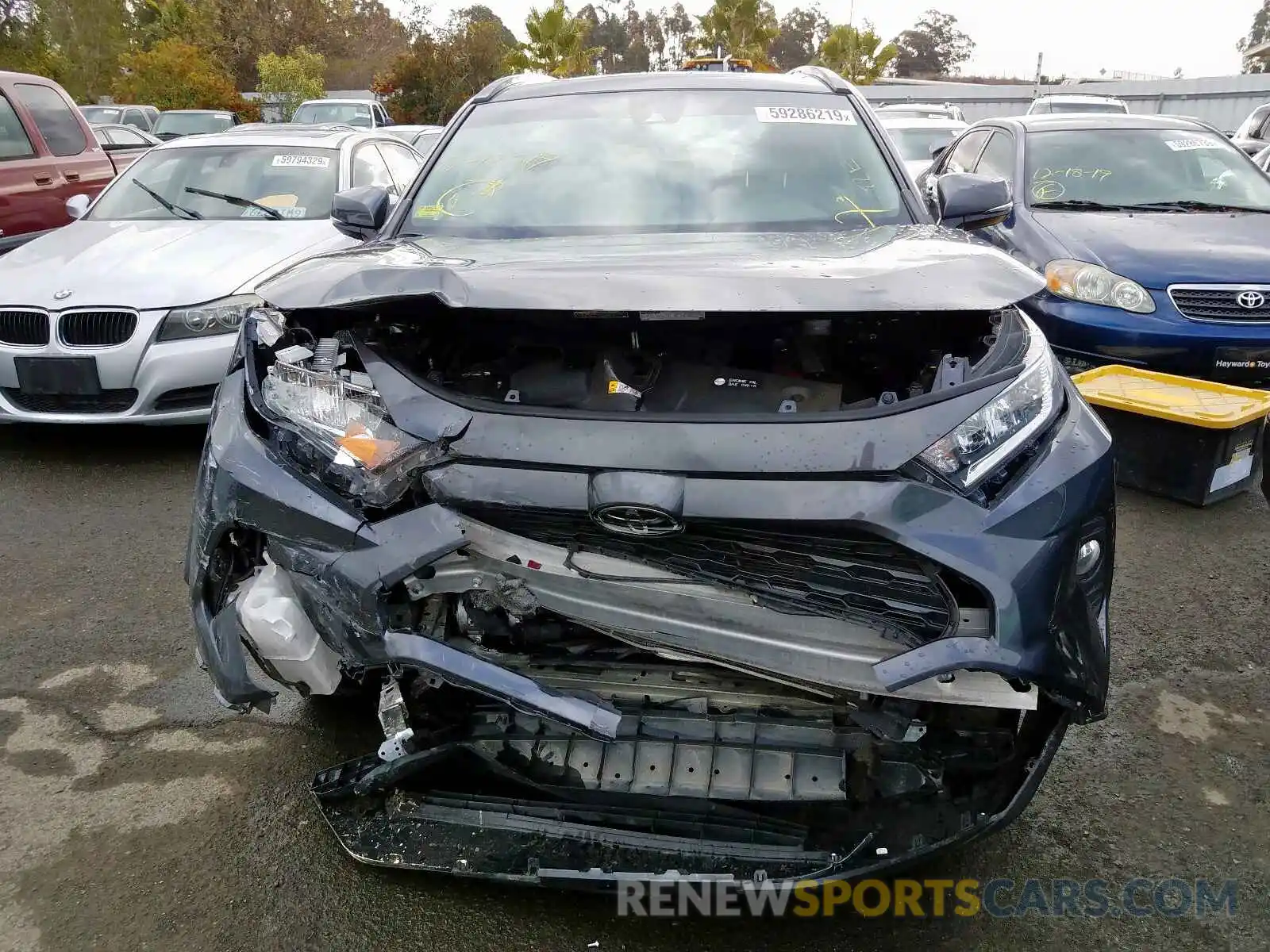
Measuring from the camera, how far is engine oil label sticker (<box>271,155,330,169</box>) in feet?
20.3

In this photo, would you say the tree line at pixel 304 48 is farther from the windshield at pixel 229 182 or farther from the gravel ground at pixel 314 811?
the gravel ground at pixel 314 811

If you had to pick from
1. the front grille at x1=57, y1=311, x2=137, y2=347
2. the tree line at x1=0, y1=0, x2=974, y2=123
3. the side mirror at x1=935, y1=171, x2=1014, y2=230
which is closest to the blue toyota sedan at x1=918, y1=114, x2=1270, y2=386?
the side mirror at x1=935, y1=171, x2=1014, y2=230

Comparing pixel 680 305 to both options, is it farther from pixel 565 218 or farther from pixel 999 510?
pixel 565 218

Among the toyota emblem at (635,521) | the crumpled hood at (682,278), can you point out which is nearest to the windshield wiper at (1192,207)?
the crumpled hood at (682,278)

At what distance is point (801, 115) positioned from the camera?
355 cm

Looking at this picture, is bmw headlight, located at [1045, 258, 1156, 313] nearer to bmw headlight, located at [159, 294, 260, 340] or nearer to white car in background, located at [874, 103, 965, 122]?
bmw headlight, located at [159, 294, 260, 340]

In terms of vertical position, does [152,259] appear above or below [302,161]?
below

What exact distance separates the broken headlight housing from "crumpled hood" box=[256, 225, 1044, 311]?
0.16 metres

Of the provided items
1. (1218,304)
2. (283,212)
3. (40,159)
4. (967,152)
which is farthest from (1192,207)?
(40,159)

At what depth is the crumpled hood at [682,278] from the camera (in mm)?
1971

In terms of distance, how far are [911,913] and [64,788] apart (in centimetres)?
216

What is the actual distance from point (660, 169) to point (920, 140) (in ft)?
31.4

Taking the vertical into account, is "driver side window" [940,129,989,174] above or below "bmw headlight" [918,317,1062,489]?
above

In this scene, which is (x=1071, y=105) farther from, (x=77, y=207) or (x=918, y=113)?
(x=77, y=207)
